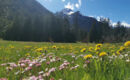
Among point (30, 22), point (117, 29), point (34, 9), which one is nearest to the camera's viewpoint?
point (30, 22)

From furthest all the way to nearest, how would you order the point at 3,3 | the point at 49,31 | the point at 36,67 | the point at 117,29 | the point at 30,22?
the point at 3,3 → the point at 117,29 → the point at 49,31 → the point at 30,22 → the point at 36,67

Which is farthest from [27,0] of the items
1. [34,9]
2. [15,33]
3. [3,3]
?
[15,33]

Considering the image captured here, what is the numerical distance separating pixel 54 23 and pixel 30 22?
1170cm

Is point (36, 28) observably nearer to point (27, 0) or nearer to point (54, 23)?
point (54, 23)

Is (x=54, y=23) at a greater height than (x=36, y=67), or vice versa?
(x=54, y=23)

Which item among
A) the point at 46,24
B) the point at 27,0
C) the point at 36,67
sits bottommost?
the point at 36,67

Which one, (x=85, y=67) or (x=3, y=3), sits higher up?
(x=3, y=3)

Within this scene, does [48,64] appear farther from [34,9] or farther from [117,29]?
[34,9]

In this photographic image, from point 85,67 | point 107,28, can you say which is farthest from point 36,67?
point 107,28

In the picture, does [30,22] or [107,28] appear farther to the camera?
[107,28]

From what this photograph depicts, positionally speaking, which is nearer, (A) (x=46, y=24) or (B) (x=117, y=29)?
(A) (x=46, y=24)

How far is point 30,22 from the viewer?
189ft

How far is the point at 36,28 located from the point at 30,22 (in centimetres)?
398

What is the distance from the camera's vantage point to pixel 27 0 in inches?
6403
